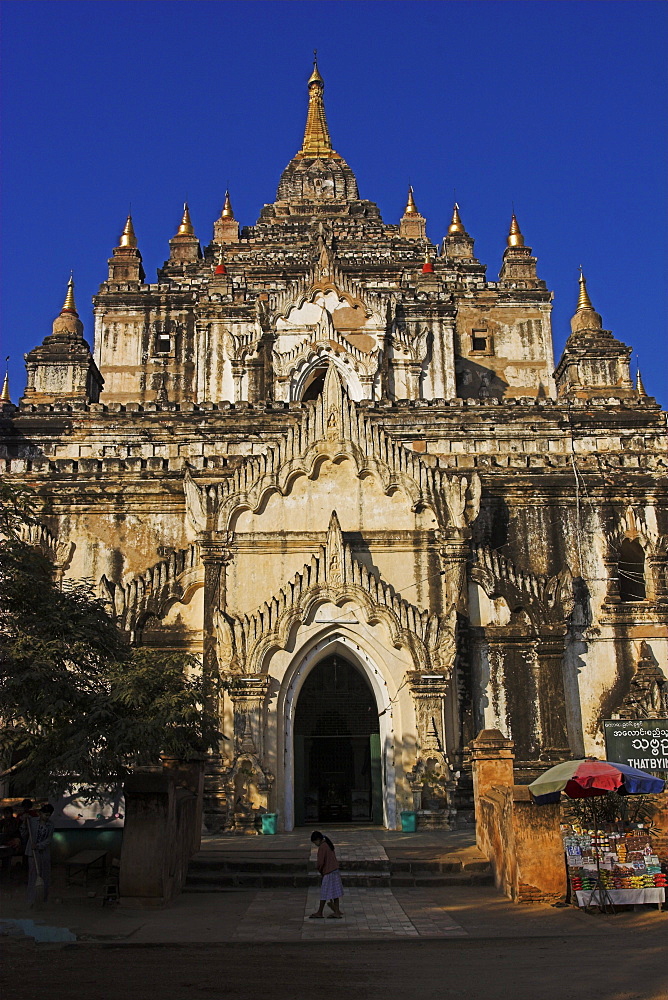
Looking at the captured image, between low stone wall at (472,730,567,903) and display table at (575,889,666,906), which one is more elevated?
low stone wall at (472,730,567,903)

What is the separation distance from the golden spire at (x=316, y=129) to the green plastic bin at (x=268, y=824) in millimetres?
44024

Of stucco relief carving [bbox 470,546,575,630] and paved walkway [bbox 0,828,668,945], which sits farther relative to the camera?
stucco relief carving [bbox 470,546,575,630]

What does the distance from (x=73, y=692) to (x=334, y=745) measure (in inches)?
407

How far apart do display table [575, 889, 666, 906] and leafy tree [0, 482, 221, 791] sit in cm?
613

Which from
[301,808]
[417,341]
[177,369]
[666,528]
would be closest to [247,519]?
[301,808]

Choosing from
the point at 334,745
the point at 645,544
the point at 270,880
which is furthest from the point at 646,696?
the point at 270,880

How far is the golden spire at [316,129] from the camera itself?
192ft

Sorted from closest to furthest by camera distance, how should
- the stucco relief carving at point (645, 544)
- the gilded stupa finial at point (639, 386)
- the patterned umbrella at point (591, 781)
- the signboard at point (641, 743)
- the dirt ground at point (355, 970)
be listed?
the dirt ground at point (355, 970) < the patterned umbrella at point (591, 781) < the signboard at point (641, 743) < the stucco relief carving at point (645, 544) < the gilded stupa finial at point (639, 386)

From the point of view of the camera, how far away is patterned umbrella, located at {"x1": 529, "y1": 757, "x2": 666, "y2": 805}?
14.5 m

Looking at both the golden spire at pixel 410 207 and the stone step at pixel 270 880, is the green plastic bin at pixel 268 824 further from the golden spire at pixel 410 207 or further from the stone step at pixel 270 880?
the golden spire at pixel 410 207

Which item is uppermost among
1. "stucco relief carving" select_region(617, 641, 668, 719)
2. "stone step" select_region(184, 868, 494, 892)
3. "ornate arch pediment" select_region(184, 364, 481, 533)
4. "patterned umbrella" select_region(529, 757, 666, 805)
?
"ornate arch pediment" select_region(184, 364, 481, 533)

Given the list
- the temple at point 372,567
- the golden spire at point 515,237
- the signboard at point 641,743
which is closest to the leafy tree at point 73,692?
the temple at point 372,567

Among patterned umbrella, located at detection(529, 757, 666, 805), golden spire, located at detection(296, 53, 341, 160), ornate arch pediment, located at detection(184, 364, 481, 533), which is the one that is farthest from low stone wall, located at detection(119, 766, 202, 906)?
golden spire, located at detection(296, 53, 341, 160)

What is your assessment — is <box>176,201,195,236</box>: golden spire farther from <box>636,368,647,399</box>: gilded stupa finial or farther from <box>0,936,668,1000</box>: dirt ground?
<box>0,936,668,1000</box>: dirt ground
